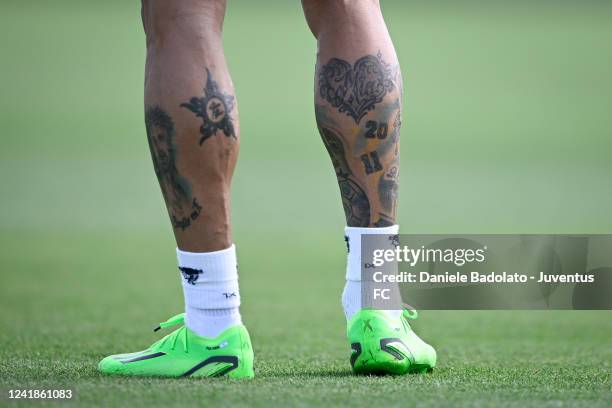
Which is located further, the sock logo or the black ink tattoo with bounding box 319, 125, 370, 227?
the black ink tattoo with bounding box 319, 125, 370, 227

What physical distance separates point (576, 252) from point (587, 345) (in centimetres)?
67

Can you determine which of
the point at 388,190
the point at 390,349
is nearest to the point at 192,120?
the point at 388,190

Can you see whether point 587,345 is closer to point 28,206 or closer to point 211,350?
point 211,350

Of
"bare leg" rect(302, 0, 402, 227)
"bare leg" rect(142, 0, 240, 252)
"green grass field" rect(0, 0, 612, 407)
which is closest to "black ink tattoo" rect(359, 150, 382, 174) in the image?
"bare leg" rect(302, 0, 402, 227)

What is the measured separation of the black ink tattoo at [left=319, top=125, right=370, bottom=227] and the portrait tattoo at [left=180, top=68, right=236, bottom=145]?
203 mm

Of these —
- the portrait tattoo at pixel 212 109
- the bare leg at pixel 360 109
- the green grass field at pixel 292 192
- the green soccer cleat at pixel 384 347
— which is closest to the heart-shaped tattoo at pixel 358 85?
the bare leg at pixel 360 109

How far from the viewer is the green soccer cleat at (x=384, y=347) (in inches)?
56.3

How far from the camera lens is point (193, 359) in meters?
1.39

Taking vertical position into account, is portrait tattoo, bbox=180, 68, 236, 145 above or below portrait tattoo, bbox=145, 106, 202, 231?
above

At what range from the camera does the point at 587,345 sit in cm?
206

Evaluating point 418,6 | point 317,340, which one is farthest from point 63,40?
point 317,340

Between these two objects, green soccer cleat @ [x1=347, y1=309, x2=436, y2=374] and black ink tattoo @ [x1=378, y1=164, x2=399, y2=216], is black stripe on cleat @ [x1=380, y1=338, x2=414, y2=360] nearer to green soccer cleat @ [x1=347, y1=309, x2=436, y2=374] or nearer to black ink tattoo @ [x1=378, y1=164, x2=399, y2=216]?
green soccer cleat @ [x1=347, y1=309, x2=436, y2=374]

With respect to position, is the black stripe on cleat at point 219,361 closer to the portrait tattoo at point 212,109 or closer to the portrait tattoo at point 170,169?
the portrait tattoo at point 170,169

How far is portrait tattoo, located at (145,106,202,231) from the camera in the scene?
1.38m
